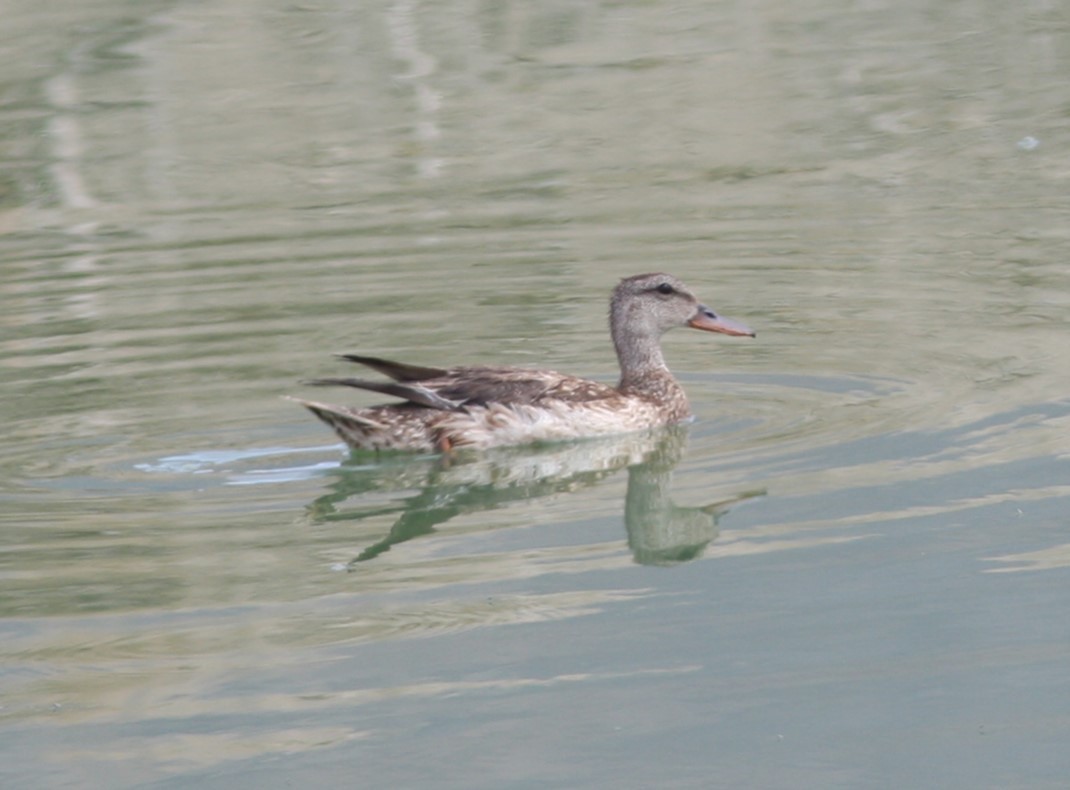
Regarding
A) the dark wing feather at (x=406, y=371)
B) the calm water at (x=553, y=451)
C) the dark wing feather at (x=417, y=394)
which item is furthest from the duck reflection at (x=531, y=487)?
the dark wing feather at (x=406, y=371)

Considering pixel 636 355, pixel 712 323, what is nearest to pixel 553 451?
pixel 636 355

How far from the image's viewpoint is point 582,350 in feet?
37.6

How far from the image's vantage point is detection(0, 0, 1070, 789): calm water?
6.04 meters

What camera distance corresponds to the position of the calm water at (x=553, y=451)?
19.8 feet

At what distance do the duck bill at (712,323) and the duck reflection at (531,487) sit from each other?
1.98 feet

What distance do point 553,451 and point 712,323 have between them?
1131 mm

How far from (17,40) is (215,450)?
1530 centimetres

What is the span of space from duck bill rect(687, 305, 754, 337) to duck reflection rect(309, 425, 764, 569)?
23.8 inches

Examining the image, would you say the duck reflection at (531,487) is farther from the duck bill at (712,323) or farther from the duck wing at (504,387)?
the duck bill at (712,323)

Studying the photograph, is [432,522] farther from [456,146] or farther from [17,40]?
[17,40]

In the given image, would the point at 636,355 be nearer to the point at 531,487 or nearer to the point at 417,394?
the point at 417,394

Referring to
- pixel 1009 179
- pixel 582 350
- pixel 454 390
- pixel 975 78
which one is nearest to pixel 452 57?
pixel 975 78

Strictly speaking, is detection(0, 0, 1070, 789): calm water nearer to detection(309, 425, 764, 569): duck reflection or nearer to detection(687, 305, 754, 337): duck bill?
detection(309, 425, 764, 569): duck reflection

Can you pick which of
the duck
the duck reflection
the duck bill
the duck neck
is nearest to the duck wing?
the duck
